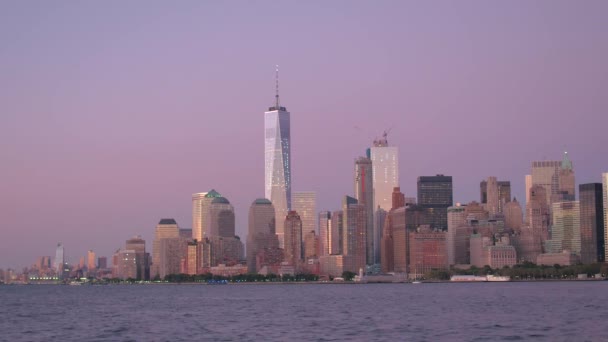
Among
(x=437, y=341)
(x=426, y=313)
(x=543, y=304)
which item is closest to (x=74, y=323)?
(x=426, y=313)

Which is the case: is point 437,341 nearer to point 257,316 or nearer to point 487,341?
point 487,341

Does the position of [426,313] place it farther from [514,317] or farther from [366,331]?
[366,331]

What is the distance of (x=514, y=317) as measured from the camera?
9794 cm

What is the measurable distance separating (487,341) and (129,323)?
127ft

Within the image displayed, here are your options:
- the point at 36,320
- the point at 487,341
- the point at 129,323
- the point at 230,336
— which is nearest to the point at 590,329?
the point at 487,341

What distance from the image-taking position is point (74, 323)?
4011 inches

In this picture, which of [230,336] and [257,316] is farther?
[257,316]

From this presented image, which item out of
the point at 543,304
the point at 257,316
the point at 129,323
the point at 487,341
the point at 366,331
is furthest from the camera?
the point at 543,304

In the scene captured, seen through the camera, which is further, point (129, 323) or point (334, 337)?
point (129, 323)

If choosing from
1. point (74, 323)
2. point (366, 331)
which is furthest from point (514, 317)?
point (74, 323)

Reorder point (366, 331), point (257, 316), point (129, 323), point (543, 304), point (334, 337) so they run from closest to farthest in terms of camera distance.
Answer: point (334, 337) < point (366, 331) < point (129, 323) < point (257, 316) < point (543, 304)

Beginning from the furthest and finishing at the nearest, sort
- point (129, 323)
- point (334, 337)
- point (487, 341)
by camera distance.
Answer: point (129, 323) → point (334, 337) → point (487, 341)

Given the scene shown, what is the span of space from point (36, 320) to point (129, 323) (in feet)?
56.6

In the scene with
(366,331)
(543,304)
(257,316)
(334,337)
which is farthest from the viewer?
(543,304)
